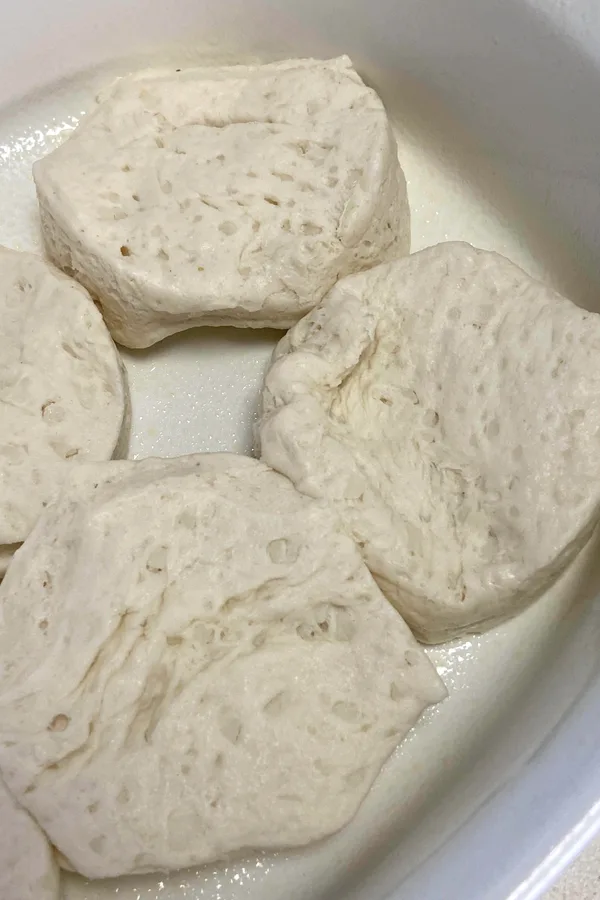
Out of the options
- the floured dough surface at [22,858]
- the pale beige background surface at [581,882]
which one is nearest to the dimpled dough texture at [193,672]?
the floured dough surface at [22,858]

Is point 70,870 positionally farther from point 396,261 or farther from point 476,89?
point 476,89

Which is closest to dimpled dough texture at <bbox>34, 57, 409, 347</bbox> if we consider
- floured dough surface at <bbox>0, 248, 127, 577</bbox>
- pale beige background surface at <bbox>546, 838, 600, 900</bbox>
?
floured dough surface at <bbox>0, 248, 127, 577</bbox>

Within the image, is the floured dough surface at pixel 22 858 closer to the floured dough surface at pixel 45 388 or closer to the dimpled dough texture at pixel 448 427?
the floured dough surface at pixel 45 388

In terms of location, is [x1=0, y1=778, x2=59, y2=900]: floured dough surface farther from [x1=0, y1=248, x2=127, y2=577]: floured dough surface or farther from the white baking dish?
[x1=0, y1=248, x2=127, y2=577]: floured dough surface

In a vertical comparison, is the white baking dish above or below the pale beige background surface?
above

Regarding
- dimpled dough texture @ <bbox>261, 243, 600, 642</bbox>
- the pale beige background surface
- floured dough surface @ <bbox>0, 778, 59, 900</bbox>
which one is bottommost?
floured dough surface @ <bbox>0, 778, 59, 900</bbox>

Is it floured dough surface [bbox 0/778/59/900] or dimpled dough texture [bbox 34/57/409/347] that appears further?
dimpled dough texture [bbox 34/57/409/347]

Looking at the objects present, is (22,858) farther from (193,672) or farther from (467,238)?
(467,238)
